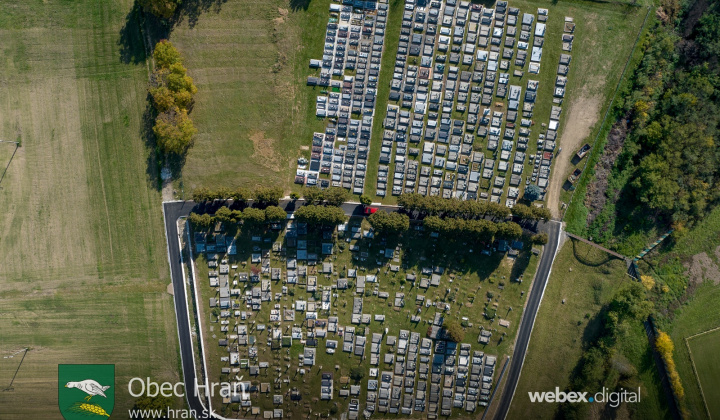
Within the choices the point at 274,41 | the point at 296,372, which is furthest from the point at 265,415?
the point at 274,41

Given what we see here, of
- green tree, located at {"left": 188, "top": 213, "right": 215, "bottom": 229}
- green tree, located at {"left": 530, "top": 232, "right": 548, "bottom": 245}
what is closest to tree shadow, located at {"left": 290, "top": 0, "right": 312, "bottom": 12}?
green tree, located at {"left": 188, "top": 213, "right": 215, "bottom": 229}

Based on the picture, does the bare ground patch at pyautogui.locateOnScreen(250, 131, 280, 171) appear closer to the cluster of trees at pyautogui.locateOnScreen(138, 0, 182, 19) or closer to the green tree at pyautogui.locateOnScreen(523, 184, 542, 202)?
the cluster of trees at pyautogui.locateOnScreen(138, 0, 182, 19)

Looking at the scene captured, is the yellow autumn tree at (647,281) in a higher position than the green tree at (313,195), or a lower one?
lower

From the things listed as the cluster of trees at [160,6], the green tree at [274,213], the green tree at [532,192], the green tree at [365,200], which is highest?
the cluster of trees at [160,6]

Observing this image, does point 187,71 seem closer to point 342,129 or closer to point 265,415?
point 342,129

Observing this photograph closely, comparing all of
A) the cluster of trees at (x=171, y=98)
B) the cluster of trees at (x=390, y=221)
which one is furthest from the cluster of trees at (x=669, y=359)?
the cluster of trees at (x=171, y=98)

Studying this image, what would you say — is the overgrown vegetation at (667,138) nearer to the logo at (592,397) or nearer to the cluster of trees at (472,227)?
the cluster of trees at (472,227)
